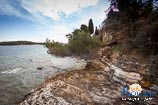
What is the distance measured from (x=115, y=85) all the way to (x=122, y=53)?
2.16 metres

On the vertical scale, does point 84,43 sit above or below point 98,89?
above

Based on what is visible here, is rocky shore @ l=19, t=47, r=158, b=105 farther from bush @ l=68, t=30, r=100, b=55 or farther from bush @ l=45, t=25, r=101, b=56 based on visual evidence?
bush @ l=68, t=30, r=100, b=55

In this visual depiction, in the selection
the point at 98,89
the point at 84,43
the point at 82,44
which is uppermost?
the point at 84,43

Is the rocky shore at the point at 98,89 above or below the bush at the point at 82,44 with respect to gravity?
below

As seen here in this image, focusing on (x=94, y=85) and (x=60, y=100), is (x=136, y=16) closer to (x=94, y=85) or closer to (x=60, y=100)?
(x=94, y=85)

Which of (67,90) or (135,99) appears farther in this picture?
(67,90)

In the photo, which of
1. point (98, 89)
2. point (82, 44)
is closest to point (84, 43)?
point (82, 44)

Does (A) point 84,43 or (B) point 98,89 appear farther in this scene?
(A) point 84,43

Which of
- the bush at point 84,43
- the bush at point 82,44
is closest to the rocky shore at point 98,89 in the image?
the bush at point 82,44

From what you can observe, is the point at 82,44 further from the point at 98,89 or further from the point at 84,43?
the point at 98,89

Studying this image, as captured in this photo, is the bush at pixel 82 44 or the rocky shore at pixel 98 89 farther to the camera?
the bush at pixel 82 44

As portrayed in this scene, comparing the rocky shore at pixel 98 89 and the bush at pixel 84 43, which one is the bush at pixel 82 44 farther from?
the rocky shore at pixel 98 89

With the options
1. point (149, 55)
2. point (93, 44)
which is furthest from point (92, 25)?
point (149, 55)

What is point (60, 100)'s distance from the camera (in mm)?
4164
